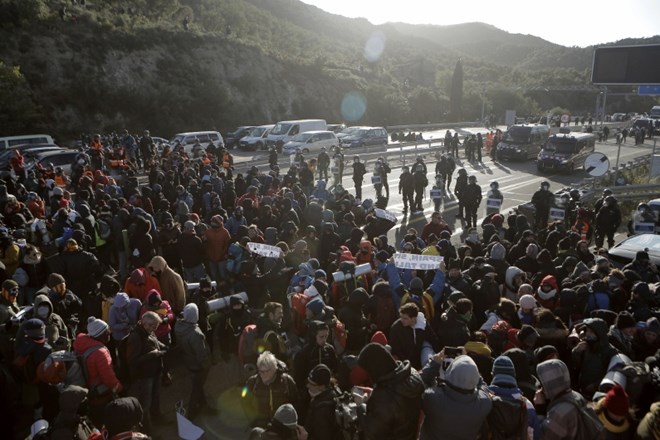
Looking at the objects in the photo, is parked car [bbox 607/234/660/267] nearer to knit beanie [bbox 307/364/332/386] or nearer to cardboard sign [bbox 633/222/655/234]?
cardboard sign [bbox 633/222/655/234]

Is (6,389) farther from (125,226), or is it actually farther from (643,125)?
(643,125)

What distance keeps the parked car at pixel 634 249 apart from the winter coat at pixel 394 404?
7.71 meters

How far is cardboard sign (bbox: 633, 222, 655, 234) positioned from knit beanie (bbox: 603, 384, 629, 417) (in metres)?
9.75

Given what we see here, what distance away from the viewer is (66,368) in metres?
4.89

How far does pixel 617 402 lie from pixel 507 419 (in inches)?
34.5

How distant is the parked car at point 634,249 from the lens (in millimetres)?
9523

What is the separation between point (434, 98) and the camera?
228 ft

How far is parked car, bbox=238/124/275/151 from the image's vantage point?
109 ft

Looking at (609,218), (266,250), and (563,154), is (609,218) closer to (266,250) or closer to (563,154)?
(266,250)

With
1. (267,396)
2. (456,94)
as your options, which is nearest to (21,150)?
(267,396)

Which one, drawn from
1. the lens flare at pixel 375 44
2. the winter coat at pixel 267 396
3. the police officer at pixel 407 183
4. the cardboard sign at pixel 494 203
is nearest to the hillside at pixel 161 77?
the police officer at pixel 407 183

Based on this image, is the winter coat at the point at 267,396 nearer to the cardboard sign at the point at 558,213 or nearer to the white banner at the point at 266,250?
the white banner at the point at 266,250

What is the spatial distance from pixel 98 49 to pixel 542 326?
41.9 metres

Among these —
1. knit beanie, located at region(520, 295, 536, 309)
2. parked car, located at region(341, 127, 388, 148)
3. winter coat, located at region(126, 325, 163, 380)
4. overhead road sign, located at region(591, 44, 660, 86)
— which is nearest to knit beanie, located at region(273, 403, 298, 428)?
winter coat, located at region(126, 325, 163, 380)
